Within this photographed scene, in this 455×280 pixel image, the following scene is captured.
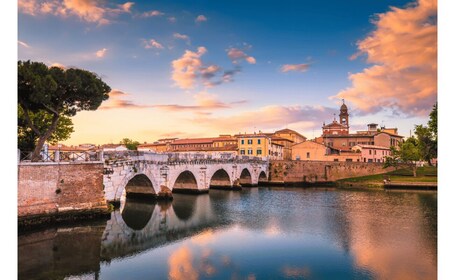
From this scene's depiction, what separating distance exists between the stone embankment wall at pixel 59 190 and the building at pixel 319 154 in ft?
190

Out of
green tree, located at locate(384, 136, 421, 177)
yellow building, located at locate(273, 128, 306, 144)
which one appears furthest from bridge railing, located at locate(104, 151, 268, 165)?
yellow building, located at locate(273, 128, 306, 144)

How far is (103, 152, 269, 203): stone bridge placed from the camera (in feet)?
98.5

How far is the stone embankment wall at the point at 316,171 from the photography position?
6562 centimetres

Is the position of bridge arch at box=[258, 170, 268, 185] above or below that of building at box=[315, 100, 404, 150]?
below

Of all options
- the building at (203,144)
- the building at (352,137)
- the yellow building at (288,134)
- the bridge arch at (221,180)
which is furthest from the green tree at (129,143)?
the bridge arch at (221,180)

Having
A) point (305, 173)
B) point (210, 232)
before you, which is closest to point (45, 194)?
point (210, 232)

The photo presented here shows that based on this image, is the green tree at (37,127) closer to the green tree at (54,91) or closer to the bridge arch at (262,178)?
the green tree at (54,91)

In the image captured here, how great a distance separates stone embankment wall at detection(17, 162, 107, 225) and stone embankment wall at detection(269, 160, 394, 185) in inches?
1659

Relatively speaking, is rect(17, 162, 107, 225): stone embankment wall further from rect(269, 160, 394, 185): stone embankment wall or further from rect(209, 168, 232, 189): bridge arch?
rect(269, 160, 394, 185): stone embankment wall

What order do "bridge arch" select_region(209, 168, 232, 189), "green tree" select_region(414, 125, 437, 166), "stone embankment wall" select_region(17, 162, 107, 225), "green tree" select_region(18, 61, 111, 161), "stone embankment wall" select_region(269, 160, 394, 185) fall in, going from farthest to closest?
"stone embankment wall" select_region(269, 160, 394, 185), "bridge arch" select_region(209, 168, 232, 189), "green tree" select_region(414, 125, 437, 166), "green tree" select_region(18, 61, 111, 161), "stone embankment wall" select_region(17, 162, 107, 225)

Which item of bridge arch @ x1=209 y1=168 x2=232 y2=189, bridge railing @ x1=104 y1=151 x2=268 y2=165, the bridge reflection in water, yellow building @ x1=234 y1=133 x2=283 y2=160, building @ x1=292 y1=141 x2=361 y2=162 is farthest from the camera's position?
yellow building @ x1=234 y1=133 x2=283 y2=160

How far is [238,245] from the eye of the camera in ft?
70.3

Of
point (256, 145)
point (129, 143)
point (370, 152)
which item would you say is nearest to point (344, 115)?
point (370, 152)
